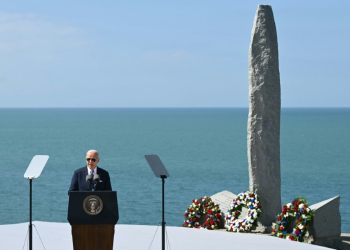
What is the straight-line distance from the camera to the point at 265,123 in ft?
41.0

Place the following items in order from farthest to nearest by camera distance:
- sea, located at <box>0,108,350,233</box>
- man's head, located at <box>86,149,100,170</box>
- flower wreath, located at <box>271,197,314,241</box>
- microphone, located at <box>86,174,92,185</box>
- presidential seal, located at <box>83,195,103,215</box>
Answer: sea, located at <box>0,108,350,233</box>
flower wreath, located at <box>271,197,314,241</box>
man's head, located at <box>86,149,100,170</box>
microphone, located at <box>86,174,92,185</box>
presidential seal, located at <box>83,195,103,215</box>

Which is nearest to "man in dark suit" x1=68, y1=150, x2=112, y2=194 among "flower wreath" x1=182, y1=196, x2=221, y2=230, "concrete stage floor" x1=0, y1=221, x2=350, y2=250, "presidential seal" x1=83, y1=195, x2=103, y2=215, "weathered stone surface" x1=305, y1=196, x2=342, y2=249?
"presidential seal" x1=83, y1=195, x2=103, y2=215

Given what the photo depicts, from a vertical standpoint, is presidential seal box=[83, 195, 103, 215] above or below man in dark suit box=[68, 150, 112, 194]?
below

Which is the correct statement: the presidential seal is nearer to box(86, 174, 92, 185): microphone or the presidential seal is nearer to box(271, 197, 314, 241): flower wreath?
box(86, 174, 92, 185): microphone

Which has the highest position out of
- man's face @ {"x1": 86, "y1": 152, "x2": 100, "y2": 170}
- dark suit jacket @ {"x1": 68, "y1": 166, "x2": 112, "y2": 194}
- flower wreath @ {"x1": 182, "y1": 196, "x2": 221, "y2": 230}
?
man's face @ {"x1": 86, "y1": 152, "x2": 100, "y2": 170}

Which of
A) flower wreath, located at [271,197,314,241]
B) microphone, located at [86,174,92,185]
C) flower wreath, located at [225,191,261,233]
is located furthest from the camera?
flower wreath, located at [225,191,261,233]

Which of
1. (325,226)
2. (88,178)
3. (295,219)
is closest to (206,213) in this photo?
(295,219)

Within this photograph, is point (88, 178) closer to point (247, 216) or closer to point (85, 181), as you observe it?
point (85, 181)

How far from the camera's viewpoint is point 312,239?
37.9ft

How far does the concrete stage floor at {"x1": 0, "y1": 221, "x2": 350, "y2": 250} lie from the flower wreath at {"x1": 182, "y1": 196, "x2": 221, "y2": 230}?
A: 157 cm

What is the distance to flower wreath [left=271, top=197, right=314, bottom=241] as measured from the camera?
11.5m

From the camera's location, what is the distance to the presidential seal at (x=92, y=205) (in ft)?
24.3

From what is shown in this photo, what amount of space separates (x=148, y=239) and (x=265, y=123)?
11.4ft

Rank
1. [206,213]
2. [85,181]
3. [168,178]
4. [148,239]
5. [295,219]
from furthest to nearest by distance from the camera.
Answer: [168,178], [206,213], [295,219], [148,239], [85,181]
